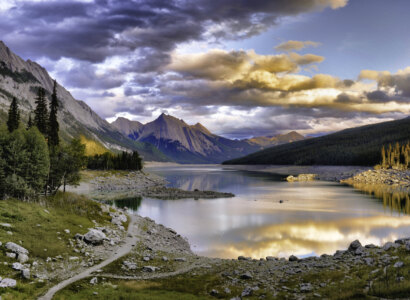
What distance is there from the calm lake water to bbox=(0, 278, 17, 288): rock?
855 inches

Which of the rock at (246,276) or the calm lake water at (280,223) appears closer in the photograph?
the rock at (246,276)

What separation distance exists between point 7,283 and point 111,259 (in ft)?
33.6

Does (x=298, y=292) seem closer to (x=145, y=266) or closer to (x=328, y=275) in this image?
(x=328, y=275)

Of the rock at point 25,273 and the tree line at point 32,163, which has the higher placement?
the tree line at point 32,163

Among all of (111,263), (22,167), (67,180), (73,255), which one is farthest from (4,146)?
(111,263)

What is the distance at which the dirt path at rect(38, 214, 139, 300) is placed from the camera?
1784 centimetres

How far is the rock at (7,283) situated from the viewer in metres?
16.5

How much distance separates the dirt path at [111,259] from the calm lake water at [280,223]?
7.82 meters

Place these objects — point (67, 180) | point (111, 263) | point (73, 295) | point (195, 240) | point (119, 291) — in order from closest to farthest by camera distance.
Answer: point (73, 295), point (119, 291), point (111, 263), point (195, 240), point (67, 180)

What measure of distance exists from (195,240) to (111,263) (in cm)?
1753

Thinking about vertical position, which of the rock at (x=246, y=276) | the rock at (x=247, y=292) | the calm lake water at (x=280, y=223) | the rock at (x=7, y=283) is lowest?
the calm lake water at (x=280, y=223)

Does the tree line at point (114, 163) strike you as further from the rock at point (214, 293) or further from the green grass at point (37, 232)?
the rock at point (214, 293)

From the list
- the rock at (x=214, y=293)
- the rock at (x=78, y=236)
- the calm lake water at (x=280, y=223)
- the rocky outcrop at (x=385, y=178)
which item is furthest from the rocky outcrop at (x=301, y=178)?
the rock at (x=214, y=293)

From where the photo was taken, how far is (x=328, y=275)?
20.2 meters
